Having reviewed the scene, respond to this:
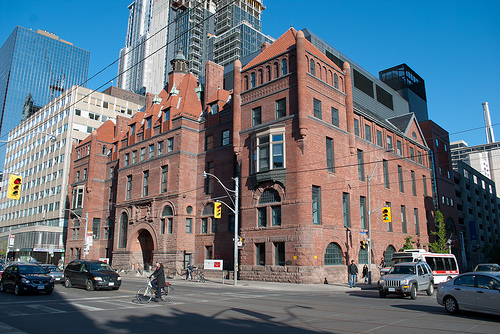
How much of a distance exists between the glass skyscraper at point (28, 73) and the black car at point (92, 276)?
164 metres

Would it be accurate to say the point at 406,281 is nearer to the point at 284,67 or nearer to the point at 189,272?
the point at 284,67

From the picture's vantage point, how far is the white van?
88.6 feet

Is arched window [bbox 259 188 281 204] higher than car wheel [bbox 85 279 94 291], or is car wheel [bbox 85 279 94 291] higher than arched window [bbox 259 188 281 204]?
arched window [bbox 259 188 281 204]

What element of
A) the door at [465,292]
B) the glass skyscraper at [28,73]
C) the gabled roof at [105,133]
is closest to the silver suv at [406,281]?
the door at [465,292]

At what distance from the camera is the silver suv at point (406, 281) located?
1891 centimetres

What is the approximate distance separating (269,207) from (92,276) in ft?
50.0

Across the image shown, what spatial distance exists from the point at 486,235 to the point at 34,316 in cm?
10422

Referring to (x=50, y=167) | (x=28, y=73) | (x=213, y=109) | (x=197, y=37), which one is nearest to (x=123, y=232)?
(x=213, y=109)

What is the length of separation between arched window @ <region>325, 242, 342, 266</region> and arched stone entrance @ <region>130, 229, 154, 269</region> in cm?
2280

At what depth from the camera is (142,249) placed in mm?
45938

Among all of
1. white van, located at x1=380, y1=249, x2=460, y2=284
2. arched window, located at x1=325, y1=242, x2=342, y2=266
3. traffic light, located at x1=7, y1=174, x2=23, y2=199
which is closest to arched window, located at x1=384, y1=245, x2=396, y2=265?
white van, located at x1=380, y1=249, x2=460, y2=284

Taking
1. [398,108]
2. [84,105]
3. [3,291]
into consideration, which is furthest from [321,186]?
[84,105]

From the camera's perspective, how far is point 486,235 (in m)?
92.9

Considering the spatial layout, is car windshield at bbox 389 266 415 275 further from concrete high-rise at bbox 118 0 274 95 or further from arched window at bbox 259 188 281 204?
concrete high-rise at bbox 118 0 274 95
